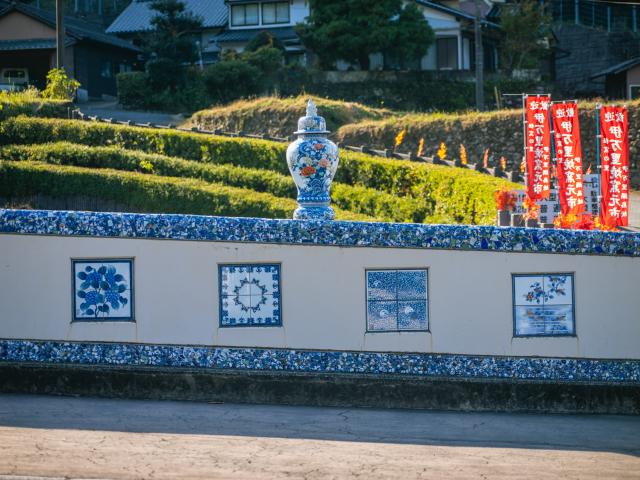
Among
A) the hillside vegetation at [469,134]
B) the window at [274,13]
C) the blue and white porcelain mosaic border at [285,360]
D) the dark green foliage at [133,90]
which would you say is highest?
the window at [274,13]

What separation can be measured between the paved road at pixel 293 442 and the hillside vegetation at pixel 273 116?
23076mm

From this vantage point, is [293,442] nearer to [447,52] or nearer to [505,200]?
[505,200]

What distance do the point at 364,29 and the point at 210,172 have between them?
19.3m

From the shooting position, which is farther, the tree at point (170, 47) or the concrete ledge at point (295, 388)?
the tree at point (170, 47)

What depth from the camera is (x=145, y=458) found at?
8.48m

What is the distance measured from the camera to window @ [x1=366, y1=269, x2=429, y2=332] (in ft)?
35.1

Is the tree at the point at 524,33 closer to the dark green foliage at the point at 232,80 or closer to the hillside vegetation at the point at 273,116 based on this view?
the dark green foliage at the point at 232,80

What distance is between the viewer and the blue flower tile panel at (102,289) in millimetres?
10734

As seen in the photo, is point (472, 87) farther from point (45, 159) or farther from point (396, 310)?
point (396, 310)

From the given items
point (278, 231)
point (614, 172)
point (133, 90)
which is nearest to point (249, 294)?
point (278, 231)

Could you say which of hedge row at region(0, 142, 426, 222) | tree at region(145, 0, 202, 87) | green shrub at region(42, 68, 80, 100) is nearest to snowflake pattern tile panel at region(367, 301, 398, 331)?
hedge row at region(0, 142, 426, 222)

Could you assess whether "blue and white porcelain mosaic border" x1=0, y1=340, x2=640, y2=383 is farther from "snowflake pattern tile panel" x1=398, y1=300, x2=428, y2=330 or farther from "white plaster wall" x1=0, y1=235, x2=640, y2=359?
"snowflake pattern tile panel" x1=398, y1=300, x2=428, y2=330

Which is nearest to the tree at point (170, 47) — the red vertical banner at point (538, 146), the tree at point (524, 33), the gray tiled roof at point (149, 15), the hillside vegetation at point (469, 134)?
the gray tiled roof at point (149, 15)

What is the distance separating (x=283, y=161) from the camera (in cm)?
2562
